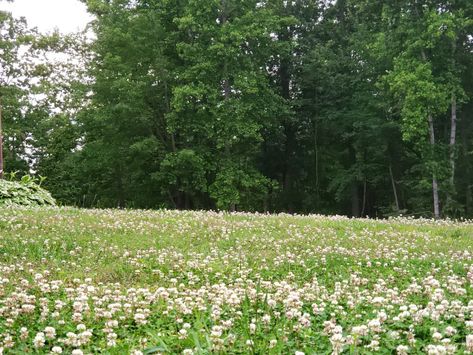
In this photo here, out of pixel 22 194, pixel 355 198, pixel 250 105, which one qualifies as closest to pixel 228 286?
pixel 22 194

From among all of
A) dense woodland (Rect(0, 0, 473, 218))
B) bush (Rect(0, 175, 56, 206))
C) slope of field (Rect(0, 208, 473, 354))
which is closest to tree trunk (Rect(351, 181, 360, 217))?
dense woodland (Rect(0, 0, 473, 218))

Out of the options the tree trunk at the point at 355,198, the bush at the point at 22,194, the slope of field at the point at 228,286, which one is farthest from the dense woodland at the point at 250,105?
the slope of field at the point at 228,286

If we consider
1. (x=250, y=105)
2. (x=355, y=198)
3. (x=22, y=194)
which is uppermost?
(x=250, y=105)

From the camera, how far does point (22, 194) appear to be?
18.5m

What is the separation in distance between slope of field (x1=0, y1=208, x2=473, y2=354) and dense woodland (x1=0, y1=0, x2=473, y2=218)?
1492 centimetres

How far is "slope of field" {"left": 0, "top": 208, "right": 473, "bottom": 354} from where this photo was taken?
4.07 meters

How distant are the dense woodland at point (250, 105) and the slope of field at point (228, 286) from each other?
14922 mm

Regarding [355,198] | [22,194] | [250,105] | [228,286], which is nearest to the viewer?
[228,286]

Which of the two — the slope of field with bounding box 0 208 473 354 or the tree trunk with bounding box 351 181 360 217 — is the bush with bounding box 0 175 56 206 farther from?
the tree trunk with bounding box 351 181 360 217

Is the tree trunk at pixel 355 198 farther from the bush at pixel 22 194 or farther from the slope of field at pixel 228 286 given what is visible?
the bush at pixel 22 194

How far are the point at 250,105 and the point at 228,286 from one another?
23.9m

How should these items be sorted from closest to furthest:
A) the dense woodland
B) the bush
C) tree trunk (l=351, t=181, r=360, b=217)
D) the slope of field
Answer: the slope of field < the bush < the dense woodland < tree trunk (l=351, t=181, r=360, b=217)

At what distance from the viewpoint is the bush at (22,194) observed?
17.7 m

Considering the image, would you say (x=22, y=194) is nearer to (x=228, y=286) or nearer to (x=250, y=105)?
(x=228, y=286)
